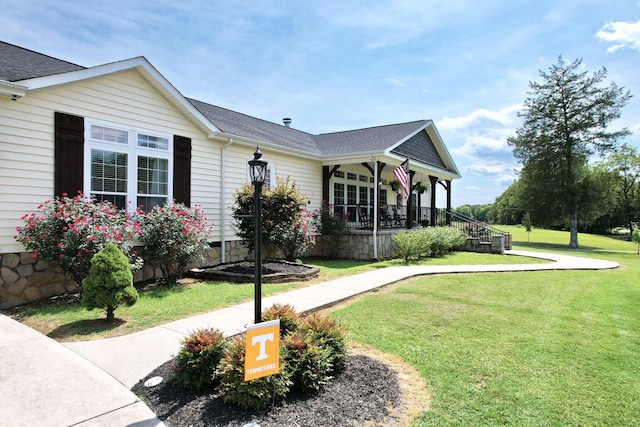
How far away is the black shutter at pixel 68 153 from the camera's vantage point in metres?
6.70

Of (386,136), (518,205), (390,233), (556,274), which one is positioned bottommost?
(556,274)

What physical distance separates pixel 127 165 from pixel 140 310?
3.65 meters

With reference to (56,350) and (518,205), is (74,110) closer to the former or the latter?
(56,350)

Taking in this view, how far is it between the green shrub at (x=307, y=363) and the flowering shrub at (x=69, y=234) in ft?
15.1

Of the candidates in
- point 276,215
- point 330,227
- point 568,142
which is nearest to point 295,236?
point 276,215

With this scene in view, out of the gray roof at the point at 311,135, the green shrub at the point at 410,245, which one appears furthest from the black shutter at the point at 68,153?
the green shrub at the point at 410,245

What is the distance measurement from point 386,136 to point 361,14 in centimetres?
642

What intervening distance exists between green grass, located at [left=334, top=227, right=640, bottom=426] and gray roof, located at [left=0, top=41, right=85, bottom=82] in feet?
23.0

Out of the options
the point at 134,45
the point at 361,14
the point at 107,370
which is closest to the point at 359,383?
the point at 107,370

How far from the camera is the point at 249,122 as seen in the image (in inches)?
510

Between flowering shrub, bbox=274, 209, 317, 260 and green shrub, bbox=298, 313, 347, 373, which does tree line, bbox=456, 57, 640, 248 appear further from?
green shrub, bbox=298, 313, 347, 373

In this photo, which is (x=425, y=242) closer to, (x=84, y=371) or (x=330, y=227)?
(x=330, y=227)

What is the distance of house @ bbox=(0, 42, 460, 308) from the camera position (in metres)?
6.22

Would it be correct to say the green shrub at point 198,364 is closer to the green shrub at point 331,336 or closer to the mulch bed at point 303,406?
the mulch bed at point 303,406
